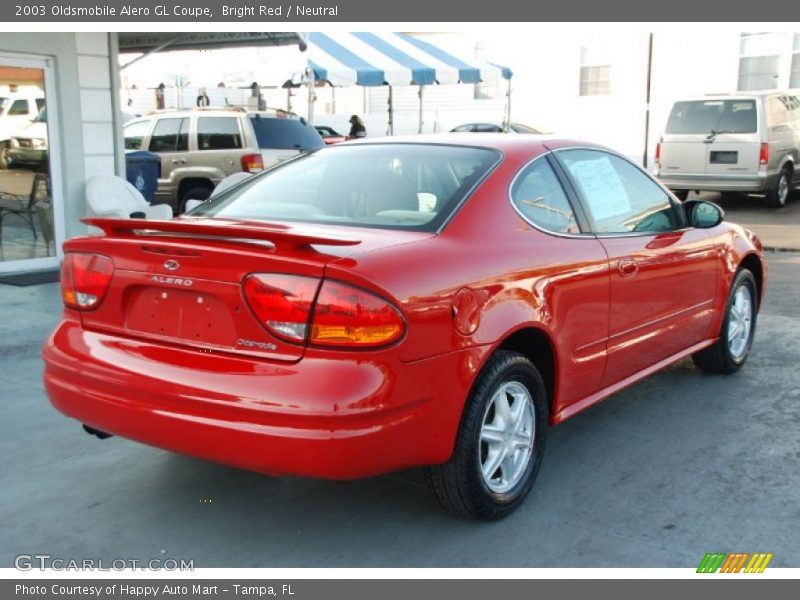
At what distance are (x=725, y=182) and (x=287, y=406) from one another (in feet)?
46.4

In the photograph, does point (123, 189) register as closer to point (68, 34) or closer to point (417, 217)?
point (68, 34)

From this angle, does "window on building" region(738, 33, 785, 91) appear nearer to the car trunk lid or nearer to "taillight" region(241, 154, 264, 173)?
"taillight" region(241, 154, 264, 173)

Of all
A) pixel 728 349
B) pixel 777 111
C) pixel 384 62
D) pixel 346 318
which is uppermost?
pixel 384 62

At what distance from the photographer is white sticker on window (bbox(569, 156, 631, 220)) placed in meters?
4.26

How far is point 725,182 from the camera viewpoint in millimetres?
15406

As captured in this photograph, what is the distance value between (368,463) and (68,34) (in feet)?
25.2

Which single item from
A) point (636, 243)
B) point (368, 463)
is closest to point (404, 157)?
point (636, 243)

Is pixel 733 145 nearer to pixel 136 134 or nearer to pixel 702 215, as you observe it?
pixel 136 134

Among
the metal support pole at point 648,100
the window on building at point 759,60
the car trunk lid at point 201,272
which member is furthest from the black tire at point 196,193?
the window on building at point 759,60

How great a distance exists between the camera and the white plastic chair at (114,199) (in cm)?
908

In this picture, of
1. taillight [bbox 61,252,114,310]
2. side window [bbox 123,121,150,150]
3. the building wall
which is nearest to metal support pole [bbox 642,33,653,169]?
side window [bbox 123,121,150,150]

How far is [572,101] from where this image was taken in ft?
81.6

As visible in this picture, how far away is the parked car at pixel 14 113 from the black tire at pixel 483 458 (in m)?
7.13

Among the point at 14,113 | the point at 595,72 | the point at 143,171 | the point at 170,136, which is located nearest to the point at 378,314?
the point at 14,113
